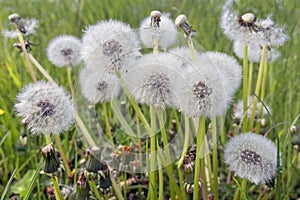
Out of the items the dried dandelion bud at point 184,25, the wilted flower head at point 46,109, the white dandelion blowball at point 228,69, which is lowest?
the wilted flower head at point 46,109

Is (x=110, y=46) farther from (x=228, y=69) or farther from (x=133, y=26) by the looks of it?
(x=133, y=26)

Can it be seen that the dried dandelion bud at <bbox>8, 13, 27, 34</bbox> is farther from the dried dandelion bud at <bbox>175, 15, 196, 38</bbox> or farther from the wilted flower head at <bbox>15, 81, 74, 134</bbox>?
the dried dandelion bud at <bbox>175, 15, 196, 38</bbox>

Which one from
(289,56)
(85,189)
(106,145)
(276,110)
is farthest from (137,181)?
(289,56)

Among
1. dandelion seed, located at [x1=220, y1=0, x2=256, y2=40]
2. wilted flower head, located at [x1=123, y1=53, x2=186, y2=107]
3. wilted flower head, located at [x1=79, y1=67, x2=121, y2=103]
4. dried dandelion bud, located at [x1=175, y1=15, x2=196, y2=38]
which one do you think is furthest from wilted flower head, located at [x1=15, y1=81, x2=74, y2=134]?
dandelion seed, located at [x1=220, y1=0, x2=256, y2=40]

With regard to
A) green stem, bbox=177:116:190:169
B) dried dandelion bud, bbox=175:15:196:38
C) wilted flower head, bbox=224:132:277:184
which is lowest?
wilted flower head, bbox=224:132:277:184

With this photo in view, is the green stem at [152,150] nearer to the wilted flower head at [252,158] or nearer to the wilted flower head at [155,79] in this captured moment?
the wilted flower head at [155,79]

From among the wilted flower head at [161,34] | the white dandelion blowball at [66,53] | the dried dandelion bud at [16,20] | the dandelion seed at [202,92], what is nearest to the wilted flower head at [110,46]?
the wilted flower head at [161,34]

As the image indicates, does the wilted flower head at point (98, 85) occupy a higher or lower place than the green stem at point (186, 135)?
higher
